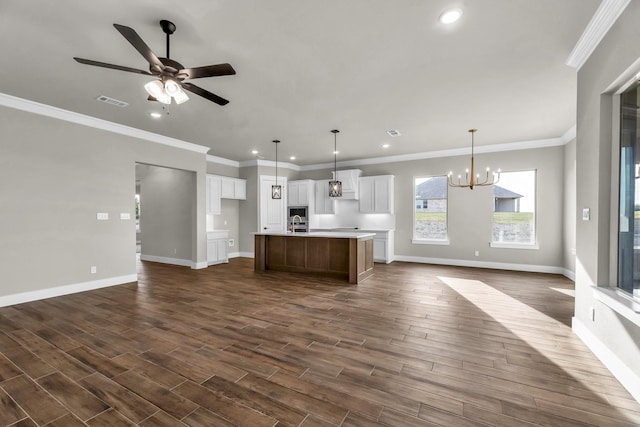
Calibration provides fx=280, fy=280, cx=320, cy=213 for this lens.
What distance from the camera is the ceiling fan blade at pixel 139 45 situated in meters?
1.91

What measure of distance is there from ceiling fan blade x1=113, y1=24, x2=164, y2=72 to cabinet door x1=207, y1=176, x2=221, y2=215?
5218mm

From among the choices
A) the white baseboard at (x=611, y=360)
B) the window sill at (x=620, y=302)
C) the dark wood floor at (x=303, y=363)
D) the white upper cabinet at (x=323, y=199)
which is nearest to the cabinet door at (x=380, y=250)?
the white upper cabinet at (x=323, y=199)

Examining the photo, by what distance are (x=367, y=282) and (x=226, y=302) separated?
2563 millimetres

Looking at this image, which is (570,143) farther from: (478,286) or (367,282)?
(367,282)

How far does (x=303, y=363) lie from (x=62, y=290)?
448 centimetres

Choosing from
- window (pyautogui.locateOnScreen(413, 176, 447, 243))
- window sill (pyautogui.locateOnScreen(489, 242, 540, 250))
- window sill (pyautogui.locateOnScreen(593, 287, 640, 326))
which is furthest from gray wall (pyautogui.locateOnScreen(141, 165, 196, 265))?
window sill (pyautogui.locateOnScreen(489, 242, 540, 250))

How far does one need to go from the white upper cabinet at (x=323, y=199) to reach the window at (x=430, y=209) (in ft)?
8.06

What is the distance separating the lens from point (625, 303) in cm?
211

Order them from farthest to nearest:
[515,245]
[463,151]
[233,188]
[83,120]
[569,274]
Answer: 1. [233,188]
2. [463,151]
3. [515,245]
4. [569,274]
5. [83,120]

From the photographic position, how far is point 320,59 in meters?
3.00

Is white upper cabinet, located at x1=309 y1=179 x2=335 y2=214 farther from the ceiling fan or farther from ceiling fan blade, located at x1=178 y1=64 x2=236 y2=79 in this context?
ceiling fan blade, located at x1=178 y1=64 x2=236 y2=79

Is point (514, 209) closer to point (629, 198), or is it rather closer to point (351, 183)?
point (351, 183)

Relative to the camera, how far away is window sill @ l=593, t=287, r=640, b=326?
6.41ft

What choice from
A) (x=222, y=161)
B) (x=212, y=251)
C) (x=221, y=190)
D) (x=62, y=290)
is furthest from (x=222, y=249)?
(x=62, y=290)
